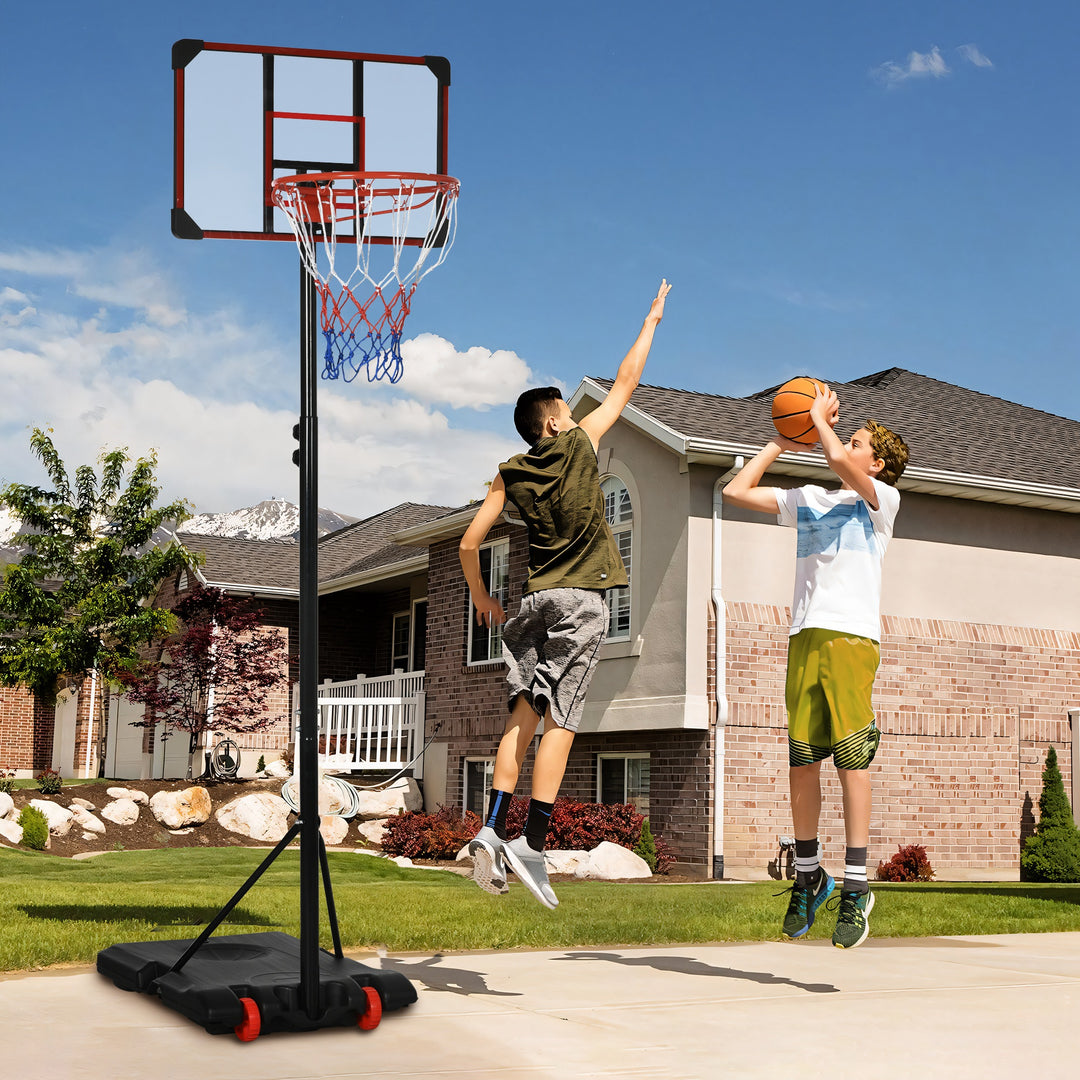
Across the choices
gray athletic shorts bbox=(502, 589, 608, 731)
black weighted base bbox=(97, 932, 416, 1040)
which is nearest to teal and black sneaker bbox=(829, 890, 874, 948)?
gray athletic shorts bbox=(502, 589, 608, 731)

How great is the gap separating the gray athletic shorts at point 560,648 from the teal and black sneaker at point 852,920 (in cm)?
147

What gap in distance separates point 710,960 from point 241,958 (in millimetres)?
2465

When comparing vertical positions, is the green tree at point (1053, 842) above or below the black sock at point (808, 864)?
below

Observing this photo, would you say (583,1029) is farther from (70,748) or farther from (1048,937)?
(70,748)

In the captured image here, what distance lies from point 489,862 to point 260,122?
3.36 m

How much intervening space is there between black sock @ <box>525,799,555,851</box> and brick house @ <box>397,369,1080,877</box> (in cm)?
1010

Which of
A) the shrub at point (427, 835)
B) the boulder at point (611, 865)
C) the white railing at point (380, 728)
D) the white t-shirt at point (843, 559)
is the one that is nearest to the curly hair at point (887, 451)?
the white t-shirt at point (843, 559)

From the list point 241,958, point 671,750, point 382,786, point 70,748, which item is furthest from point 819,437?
point 70,748

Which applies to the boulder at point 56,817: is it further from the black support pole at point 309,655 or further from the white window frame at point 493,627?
the black support pole at point 309,655

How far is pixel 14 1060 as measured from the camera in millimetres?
3961

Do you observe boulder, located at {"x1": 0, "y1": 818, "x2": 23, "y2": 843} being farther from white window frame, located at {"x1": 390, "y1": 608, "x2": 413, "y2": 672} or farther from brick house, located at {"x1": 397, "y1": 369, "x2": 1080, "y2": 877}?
white window frame, located at {"x1": 390, "y1": 608, "x2": 413, "y2": 672}

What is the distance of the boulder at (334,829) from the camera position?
18673mm

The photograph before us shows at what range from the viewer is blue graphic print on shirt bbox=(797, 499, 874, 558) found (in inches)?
236

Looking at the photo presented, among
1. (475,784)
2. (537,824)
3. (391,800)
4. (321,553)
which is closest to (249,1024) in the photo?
(537,824)
